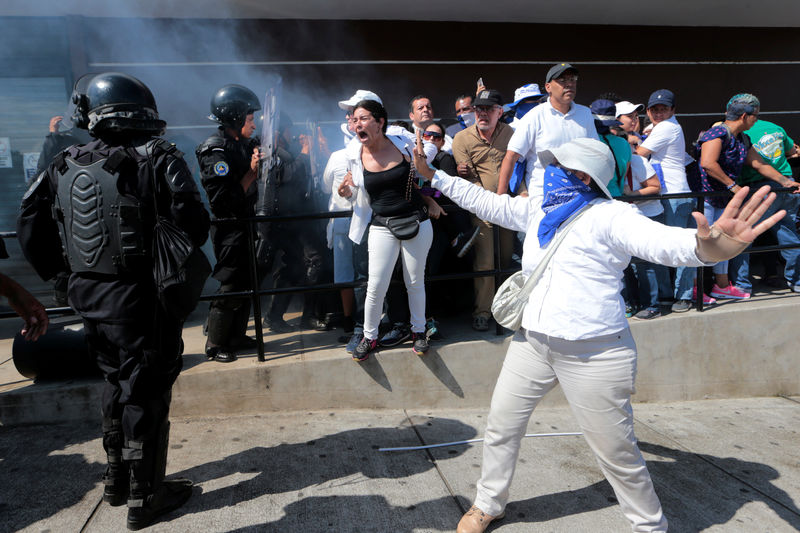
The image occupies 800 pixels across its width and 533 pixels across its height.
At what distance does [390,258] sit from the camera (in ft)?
13.2

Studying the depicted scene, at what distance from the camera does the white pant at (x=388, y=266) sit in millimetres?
4000

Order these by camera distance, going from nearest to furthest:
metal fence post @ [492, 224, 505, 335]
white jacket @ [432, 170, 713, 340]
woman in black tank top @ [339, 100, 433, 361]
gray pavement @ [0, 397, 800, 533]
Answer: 1. white jacket @ [432, 170, 713, 340]
2. gray pavement @ [0, 397, 800, 533]
3. woman in black tank top @ [339, 100, 433, 361]
4. metal fence post @ [492, 224, 505, 335]

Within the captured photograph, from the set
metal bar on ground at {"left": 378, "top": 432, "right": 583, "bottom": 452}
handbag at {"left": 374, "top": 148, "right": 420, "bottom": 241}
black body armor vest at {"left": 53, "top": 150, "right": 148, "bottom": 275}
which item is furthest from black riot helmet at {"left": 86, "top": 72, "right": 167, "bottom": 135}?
metal bar on ground at {"left": 378, "top": 432, "right": 583, "bottom": 452}

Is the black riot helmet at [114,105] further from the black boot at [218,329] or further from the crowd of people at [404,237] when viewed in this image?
the black boot at [218,329]

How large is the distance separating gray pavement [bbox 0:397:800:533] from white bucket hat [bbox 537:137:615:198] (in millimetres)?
1692

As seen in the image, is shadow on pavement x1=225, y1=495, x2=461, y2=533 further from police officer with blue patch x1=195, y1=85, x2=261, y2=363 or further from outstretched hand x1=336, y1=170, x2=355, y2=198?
outstretched hand x1=336, y1=170, x2=355, y2=198

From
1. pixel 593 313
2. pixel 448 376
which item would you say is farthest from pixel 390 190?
pixel 593 313

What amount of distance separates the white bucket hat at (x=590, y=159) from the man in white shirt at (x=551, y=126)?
164 centimetres

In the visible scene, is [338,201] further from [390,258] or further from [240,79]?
[240,79]

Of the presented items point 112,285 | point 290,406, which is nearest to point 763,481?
point 290,406

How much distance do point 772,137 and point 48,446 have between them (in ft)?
21.1

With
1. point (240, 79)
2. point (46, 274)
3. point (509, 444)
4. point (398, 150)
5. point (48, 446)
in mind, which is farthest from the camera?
point (240, 79)

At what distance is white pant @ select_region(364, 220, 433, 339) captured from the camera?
13.1ft

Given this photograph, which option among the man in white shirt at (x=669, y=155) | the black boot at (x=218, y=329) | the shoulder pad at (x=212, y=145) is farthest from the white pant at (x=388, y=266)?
the man in white shirt at (x=669, y=155)
